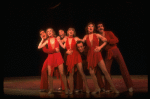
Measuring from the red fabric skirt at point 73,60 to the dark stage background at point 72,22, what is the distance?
335 cm

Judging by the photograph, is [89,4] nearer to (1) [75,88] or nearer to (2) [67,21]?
(2) [67,21]

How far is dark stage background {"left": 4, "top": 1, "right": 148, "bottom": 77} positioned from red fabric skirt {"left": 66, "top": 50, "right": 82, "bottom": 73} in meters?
3.35

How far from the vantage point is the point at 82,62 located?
520cm

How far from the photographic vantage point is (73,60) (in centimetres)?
491

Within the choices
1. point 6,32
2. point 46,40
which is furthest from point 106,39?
point 6,32

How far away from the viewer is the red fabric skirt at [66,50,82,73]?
4.91 meters

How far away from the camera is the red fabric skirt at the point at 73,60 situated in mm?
4910

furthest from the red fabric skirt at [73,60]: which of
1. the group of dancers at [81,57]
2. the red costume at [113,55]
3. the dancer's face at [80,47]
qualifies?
the red costume at [113,55]

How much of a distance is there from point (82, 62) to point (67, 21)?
11.1ft

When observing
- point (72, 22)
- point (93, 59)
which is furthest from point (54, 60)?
point (72, 22)

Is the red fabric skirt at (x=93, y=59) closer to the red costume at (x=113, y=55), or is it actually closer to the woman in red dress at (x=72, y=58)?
the woman in red dress at (x=72, y=58)

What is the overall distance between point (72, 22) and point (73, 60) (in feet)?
11.8

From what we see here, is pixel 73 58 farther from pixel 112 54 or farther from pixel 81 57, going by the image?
pixel 112 54

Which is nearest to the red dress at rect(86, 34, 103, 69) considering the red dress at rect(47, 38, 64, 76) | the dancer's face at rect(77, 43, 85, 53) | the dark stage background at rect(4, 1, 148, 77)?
the dancer's face at rect(77, 43, 85, 53)
